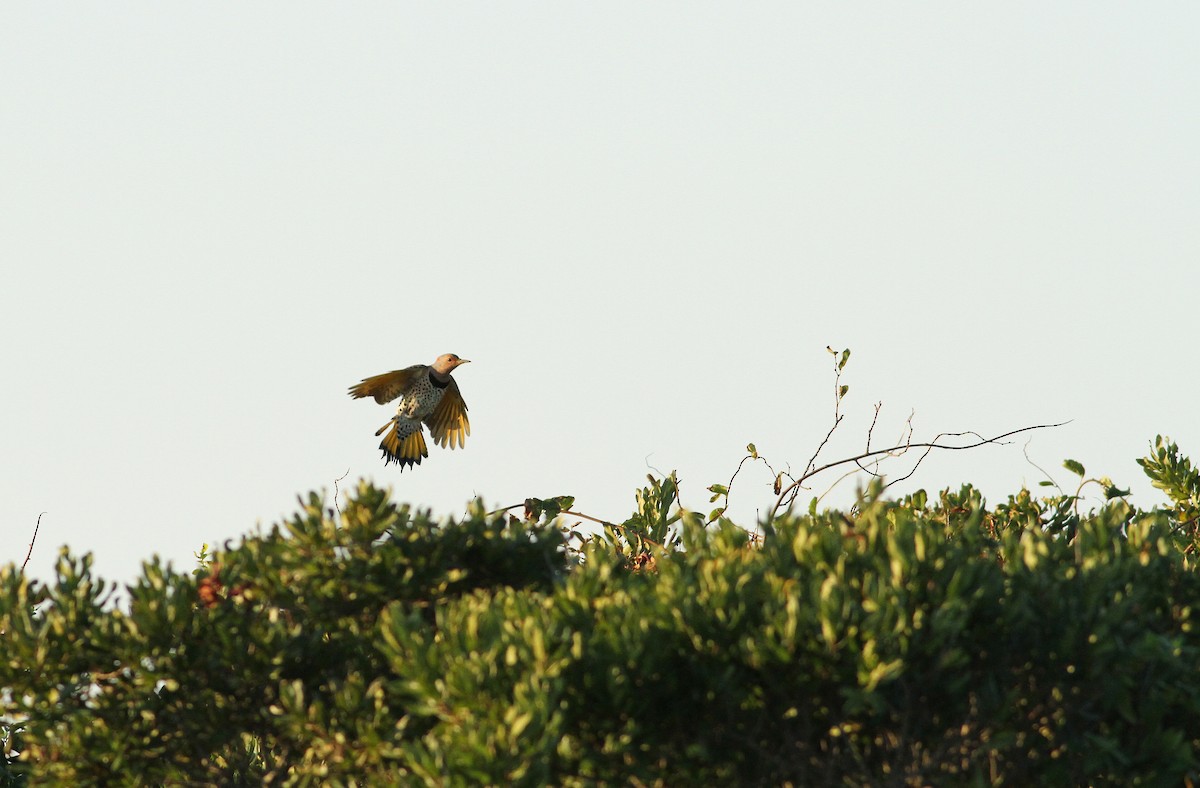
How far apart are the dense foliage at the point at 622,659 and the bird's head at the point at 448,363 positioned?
776 centimetres

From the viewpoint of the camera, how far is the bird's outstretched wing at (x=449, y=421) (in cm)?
1847

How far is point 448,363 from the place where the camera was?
58.6 feet

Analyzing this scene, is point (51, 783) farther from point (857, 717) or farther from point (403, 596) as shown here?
point (857, 717)

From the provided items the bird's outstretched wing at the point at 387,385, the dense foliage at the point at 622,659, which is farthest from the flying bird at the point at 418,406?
the dense foliage at the point at 622,659

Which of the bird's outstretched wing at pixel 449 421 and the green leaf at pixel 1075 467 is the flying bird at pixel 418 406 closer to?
the bird's outstretched wing at pixel 449 421

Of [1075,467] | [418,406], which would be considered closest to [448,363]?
[418,406]

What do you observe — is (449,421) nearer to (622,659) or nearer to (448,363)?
(448,363)

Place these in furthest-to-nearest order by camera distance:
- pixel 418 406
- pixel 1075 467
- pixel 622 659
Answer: pixel 418 406 < pixel 1075 467 < pixel 622 659

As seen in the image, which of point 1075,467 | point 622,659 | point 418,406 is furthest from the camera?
point 418,406

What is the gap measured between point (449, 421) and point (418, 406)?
83cm

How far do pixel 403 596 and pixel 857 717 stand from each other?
2.92 meters

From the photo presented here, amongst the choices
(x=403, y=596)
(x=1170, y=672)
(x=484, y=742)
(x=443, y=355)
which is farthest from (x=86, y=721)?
(x=443, y=355)

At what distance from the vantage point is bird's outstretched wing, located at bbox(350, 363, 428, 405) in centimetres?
1756

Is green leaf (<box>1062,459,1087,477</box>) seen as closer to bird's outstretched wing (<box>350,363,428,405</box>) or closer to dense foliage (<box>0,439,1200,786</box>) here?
dense foliage (<box>0,439,1200,786</box>)
